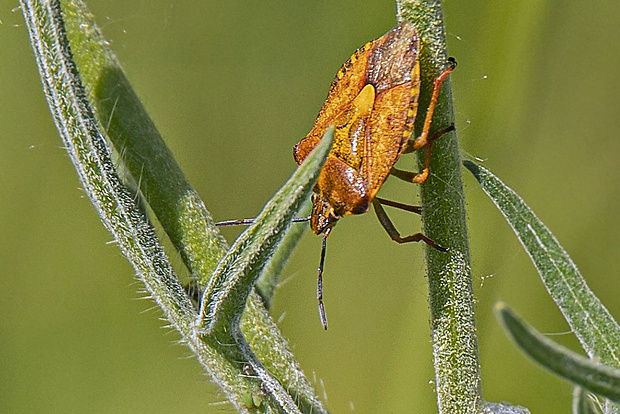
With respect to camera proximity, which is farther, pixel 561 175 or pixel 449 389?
pixel 561 175

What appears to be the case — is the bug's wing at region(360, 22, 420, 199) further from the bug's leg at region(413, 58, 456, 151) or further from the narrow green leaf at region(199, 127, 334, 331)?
the narrow green leaf at region(199, 127, 334, 331)

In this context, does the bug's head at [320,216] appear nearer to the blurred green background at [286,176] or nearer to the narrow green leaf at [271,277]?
the narrow green leaf at [271,277]

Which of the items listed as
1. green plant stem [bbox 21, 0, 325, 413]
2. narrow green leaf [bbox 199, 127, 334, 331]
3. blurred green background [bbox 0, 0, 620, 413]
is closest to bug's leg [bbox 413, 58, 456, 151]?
narrow green leaf [bbox 199, 127, 334, 331]

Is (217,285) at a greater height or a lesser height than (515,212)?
lesser

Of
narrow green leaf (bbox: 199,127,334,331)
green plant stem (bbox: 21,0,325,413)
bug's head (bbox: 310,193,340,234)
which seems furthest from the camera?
bug's head (bbox: 310,193,340,234)

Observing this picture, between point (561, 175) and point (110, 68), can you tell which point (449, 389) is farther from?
point (561, 175)

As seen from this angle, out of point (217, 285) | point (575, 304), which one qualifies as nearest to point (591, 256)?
point (575, 304)

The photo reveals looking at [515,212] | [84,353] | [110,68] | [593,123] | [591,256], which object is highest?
[110,68]

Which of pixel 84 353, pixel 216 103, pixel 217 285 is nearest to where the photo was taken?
pixel 217 285

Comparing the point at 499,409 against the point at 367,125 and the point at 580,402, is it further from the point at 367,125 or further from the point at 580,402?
the point at 367,125
